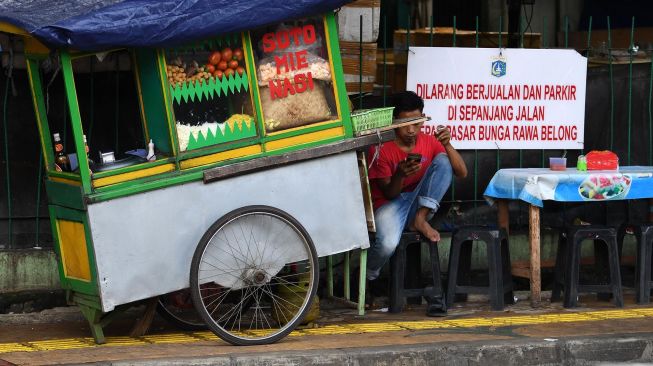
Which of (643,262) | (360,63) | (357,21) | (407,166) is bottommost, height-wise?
(643,262)

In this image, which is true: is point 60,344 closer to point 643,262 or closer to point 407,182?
point 407,182

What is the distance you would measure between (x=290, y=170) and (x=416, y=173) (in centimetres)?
124

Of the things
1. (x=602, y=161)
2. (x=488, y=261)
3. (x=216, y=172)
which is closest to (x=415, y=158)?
(x=488, y=261)

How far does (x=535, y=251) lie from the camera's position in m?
7.96

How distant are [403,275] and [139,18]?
2.74 meters

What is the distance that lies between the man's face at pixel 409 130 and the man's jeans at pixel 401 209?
0.74ft

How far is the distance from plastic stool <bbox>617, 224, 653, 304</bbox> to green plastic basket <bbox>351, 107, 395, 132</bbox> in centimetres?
222

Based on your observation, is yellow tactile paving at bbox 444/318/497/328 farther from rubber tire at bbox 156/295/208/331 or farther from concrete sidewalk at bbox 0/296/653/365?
rubber tire at bbox 156/295/208/331

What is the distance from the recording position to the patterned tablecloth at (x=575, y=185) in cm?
776

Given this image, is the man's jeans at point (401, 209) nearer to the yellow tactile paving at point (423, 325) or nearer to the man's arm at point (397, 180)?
the man's arm at point (397, 180)

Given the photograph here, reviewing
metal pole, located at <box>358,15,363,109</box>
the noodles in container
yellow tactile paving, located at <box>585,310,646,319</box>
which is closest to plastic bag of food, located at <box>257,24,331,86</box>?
metal pole, located at <box>358,15,363,109</box>

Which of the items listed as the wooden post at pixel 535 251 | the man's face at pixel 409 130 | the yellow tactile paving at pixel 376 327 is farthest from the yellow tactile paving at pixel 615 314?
the man's face at pixel 409 130

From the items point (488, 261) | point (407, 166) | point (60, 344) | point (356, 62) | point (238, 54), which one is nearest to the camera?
point (238, 54)

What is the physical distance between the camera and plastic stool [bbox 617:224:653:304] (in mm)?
8117
